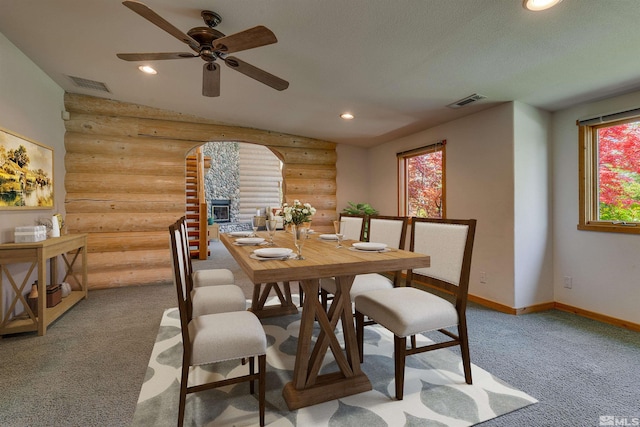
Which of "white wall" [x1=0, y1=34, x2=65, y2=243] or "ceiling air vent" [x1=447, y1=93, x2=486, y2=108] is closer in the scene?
"white wall" [x1=0, y1=34, x2=65, y2=243]

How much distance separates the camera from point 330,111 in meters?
3.82

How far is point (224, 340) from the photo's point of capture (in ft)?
4.86

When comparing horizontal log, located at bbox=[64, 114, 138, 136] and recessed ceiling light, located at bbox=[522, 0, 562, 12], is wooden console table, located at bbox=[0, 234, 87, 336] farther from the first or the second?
recessed ceiling light, located at bbox=[522, 0, 562, 12]

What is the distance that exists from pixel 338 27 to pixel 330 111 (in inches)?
68.8

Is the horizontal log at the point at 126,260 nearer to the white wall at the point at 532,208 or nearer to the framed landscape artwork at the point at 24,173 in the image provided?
the framed landscape artwork at the point at 24,173

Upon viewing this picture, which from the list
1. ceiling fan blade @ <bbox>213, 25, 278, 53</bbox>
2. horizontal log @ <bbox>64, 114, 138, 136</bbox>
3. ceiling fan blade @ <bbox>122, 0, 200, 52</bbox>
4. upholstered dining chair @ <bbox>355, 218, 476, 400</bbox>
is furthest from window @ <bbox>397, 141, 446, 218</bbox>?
horizontal log @ <bbox>64, 114, 138, 136</bbox>

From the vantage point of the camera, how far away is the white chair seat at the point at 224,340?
4.75 feet

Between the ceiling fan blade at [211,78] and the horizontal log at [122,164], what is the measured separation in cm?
226

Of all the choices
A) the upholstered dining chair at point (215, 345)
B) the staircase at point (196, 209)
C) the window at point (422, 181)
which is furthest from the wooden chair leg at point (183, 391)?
the staircase at point (196, 209)

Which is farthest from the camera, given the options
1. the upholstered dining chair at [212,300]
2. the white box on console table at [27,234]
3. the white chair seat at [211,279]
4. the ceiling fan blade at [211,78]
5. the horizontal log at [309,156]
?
the horizontal log at [309,156]

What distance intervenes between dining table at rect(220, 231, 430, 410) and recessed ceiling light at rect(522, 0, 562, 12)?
153 centimetres

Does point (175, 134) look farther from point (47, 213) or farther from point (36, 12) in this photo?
point (36, 12)

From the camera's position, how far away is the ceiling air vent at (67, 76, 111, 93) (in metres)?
3.48

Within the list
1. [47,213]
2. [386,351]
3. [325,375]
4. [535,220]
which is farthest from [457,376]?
[47,213]
